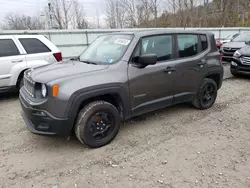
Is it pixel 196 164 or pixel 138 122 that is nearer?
pixel 196 164

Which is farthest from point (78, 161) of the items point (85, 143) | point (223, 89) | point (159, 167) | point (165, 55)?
point (223, 89)

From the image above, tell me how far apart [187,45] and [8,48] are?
437 cm

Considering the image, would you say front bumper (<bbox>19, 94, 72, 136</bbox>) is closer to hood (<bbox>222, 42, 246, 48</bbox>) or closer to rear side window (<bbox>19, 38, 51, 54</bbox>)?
rear side window (<bbox>19, 38, 51, 54</bbox>)

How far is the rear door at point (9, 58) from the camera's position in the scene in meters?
5.14

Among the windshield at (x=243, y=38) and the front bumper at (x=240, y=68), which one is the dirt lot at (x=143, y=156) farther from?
the windshield at (x=243, y=38)

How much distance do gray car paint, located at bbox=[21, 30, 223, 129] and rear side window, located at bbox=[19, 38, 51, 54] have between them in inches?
96.2

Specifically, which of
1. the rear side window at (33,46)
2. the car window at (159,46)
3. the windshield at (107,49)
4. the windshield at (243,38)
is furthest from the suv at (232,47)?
the rear side window at (33,46)

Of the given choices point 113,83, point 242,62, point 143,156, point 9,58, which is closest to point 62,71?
point 113,83

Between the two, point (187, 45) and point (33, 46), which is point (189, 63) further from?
point (33, 46)

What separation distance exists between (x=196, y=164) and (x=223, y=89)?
13.5ft

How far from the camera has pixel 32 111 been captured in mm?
2865

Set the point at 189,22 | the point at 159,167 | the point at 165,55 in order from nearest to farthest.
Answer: the point at 159,167 < the point at 165,55 < the point at 189,22

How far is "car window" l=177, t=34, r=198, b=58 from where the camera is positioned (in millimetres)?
3998

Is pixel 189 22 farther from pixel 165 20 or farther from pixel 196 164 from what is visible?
pixel 196 164
